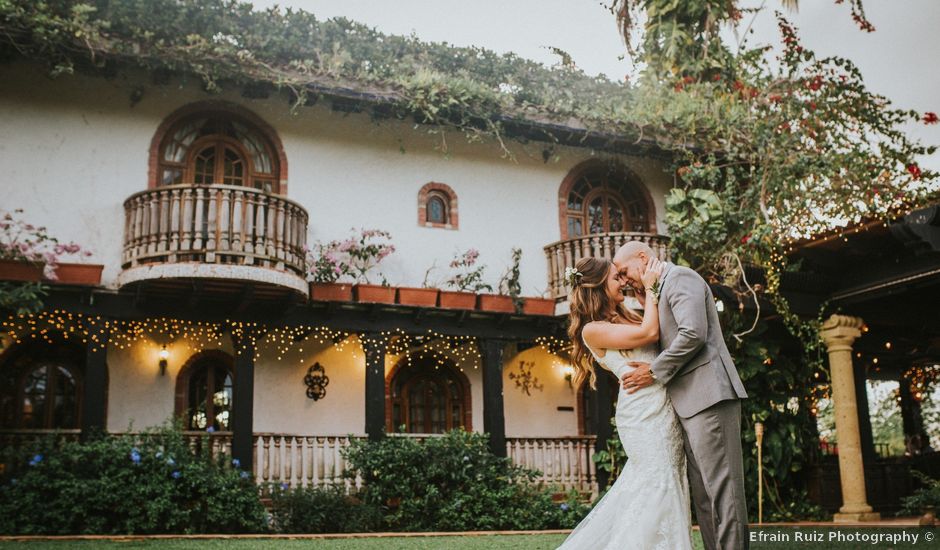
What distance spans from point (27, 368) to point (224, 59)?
533 cm

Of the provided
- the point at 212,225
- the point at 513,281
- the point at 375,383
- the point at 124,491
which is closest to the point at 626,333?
the point at 124,491

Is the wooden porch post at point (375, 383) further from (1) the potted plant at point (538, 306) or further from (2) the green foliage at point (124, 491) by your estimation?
(1) the potted plant at point (538, 306)

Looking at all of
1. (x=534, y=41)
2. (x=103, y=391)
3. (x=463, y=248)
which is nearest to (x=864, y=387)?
(x=463, y=248)

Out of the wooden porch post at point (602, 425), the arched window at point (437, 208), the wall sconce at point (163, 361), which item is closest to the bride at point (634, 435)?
the wooden porch post at point (602, 425)

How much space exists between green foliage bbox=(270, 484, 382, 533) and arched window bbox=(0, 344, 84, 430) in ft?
12.7

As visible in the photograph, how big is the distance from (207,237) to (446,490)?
178 inches

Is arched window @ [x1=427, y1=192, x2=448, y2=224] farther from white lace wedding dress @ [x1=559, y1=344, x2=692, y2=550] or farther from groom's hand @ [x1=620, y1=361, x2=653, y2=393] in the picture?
groom's hand @ [x1=620, y1=361, x2=653, y2=393]

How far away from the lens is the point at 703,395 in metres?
4.54

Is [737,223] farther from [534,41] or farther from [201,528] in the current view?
[201,528]

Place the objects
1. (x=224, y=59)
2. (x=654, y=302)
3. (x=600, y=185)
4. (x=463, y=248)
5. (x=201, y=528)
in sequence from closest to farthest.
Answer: (x=654, y=302), (x=201, y=528), (x=224, y=59), (x=463, y=248), (x=600, y=185)

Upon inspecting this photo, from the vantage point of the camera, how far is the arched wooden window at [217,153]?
43.8 ft

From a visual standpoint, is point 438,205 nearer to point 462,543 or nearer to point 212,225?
point 212,225

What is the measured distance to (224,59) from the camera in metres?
12.7

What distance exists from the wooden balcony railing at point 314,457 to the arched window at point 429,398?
1.69 m
